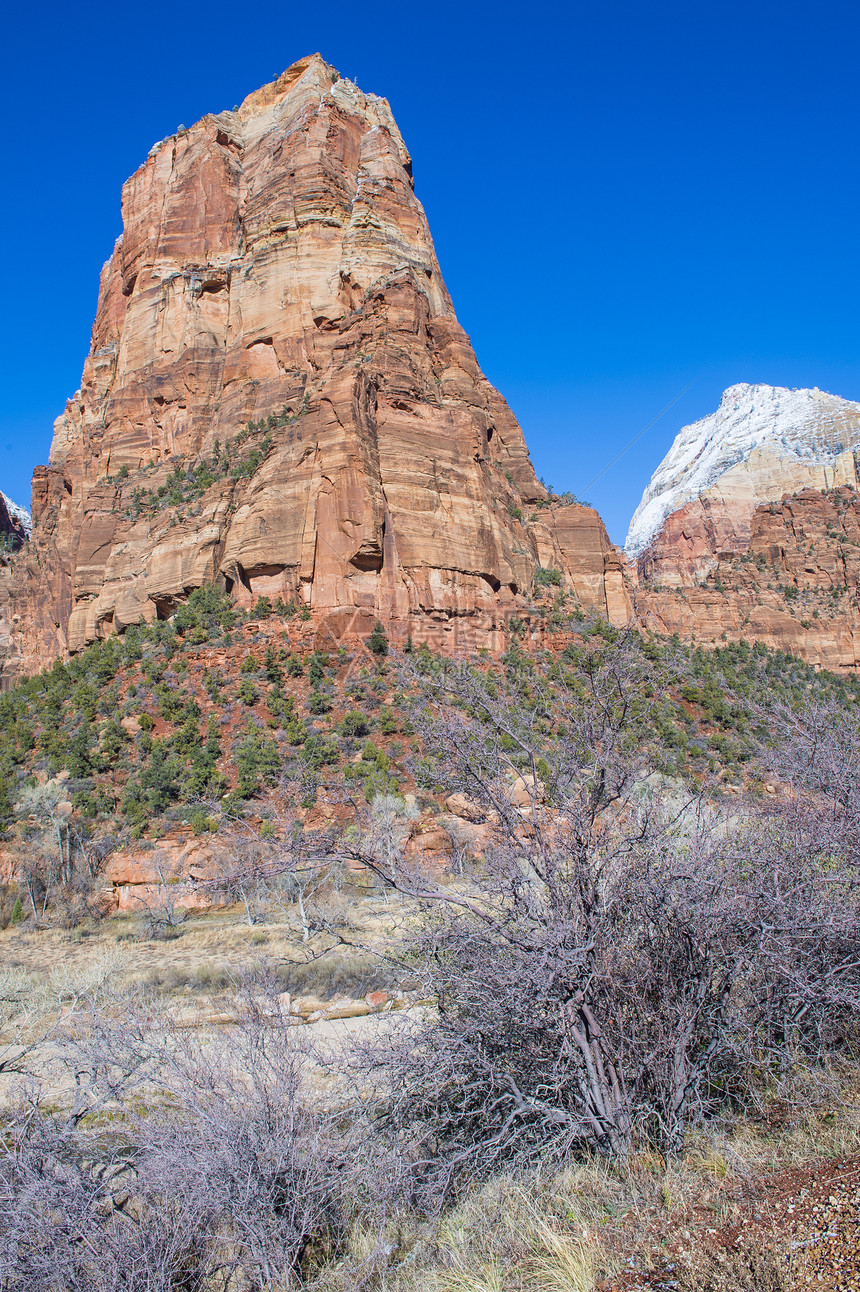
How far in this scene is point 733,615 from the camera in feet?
212

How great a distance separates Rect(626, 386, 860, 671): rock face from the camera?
63.4 m

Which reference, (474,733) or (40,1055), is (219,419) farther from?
(474,733)

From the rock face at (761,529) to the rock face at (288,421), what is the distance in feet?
38.5

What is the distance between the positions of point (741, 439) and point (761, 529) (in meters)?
72.8

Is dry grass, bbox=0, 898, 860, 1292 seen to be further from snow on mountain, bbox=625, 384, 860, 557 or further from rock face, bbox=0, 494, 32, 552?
snow on mountain, bbox=625, 384, 860, 557

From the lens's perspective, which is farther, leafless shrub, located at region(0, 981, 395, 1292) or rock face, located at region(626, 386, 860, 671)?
rock face, located at region(626, 386, 860, 671)

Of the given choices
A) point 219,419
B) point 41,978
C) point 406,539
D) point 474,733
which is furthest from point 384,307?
point 474,733

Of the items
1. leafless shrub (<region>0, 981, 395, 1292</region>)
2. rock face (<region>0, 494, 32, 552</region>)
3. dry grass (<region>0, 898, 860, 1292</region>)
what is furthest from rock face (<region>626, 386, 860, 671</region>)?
rock face (<region>0, 494, 32, 552</region>)

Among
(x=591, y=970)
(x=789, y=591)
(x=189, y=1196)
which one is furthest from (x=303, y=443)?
(x=789, y=591)

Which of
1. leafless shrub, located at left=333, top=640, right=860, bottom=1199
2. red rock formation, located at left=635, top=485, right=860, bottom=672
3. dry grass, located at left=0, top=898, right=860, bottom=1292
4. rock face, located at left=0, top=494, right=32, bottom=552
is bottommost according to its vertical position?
dry grass, located at left=0, top=898, right=860, bottom=1292

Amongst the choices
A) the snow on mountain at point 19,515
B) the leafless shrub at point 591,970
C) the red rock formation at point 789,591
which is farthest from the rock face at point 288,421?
the snow on mountain at point 19,515

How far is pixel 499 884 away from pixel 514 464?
162 ft

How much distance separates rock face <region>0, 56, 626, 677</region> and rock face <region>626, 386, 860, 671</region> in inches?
462

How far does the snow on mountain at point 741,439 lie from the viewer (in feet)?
375
